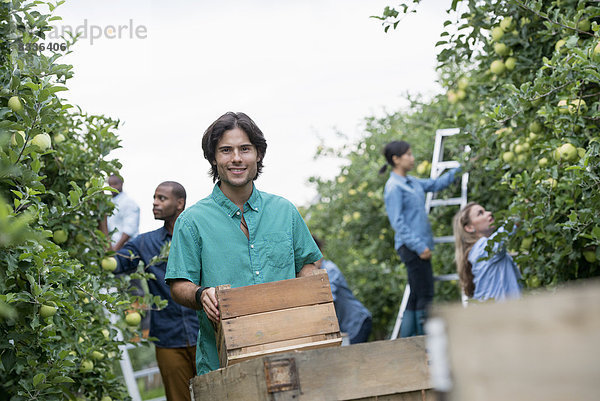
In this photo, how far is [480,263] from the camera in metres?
4.48

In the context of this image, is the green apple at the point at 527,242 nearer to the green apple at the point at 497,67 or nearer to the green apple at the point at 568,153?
the green apple at the point at 568,153

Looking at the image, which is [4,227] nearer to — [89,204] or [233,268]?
[233,268]

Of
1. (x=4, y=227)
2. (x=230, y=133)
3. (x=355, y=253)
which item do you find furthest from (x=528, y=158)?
(x=355, y=253)

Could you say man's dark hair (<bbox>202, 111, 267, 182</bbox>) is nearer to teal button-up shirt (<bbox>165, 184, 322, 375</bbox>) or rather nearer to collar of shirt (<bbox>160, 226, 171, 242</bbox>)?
teal button-up shirt (<bbox>165, 184, 322, 375</bbox>)

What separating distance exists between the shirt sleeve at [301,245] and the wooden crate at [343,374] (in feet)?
2.99

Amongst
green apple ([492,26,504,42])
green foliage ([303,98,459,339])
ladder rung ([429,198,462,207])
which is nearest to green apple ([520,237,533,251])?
green apple ([492,26,504,42])

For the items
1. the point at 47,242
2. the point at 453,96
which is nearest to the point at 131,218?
the point at 453,96

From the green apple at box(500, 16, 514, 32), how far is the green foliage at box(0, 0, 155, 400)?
80.1 inches

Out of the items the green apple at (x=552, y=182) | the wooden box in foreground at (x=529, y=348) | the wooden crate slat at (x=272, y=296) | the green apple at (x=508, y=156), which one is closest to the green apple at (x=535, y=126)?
the green apple at (x=552, y=182)

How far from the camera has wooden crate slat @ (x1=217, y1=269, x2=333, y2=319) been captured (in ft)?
7.52

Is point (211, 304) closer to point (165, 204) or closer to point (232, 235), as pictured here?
point (232, 235)

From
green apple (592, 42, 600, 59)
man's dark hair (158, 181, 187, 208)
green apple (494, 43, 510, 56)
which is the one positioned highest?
green apple (494, 43, 510, 56)

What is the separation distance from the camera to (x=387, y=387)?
1.83 meters

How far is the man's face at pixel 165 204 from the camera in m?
4.43
